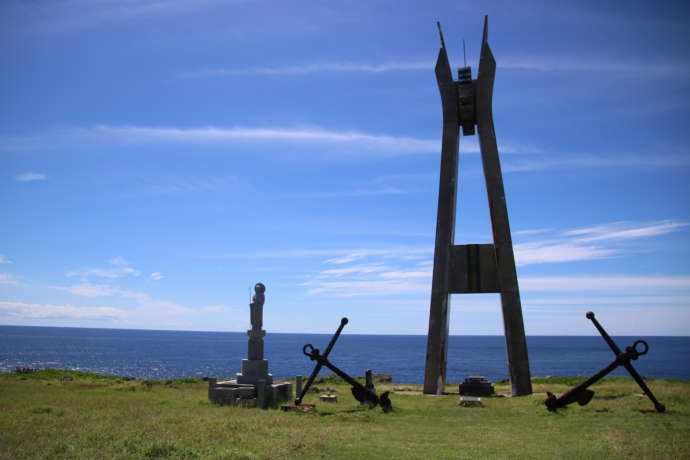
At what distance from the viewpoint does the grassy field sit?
954cm

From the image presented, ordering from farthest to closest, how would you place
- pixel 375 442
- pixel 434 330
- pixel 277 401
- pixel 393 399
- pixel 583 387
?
pixel 434 330 → pixel 393 399 → pixel 277 401 → pixel 583 387 → pixel 375 442

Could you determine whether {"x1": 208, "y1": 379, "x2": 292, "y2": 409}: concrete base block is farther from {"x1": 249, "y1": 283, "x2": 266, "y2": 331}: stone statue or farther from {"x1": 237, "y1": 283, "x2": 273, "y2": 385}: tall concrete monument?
{"x1": 249, "y1": 283, "x2": 266, "y2": 331}: stone statue

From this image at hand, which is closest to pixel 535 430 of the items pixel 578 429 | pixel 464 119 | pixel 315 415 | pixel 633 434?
pixel 578 429

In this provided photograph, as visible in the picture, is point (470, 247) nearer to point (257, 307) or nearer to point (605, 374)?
point (257, 307)

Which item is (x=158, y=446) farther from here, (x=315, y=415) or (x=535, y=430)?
(x=535, y=430)

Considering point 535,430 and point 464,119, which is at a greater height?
point 464,119

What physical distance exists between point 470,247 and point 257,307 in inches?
411

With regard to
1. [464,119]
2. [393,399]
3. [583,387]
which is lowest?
[393,399]

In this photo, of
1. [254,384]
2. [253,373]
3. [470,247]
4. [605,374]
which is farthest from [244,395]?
[470,247]

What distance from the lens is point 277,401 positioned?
18.0 m

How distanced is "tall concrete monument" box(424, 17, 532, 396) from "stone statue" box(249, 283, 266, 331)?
27.1 ft

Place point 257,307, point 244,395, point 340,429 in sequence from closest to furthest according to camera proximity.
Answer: point 340,429 < point 244,395 < point 257,307

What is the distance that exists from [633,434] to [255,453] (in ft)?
25.5

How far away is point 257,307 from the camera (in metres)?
19.3
